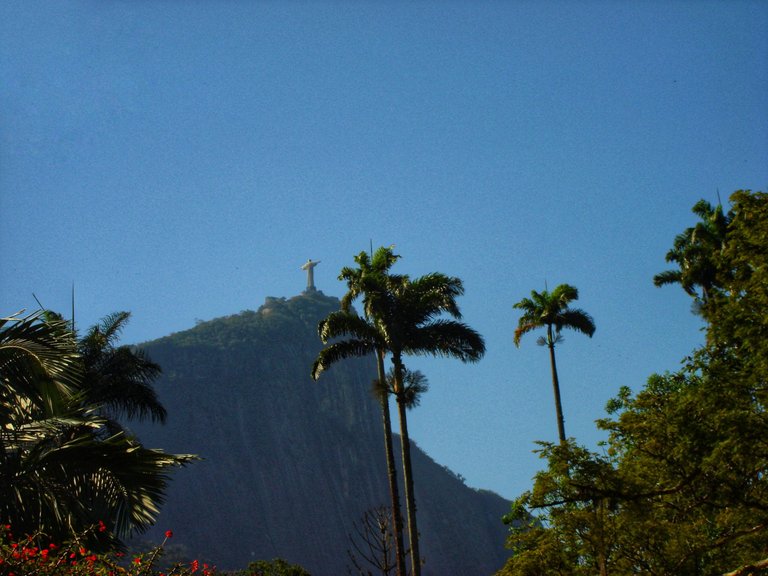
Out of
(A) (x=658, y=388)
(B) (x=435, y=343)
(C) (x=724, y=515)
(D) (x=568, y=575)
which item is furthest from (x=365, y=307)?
(C) (x=724, y=515)

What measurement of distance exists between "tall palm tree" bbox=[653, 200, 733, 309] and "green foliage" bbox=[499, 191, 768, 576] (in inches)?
687

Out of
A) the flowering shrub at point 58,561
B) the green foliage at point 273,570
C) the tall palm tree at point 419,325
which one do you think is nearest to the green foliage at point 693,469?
the flowering shrub at point 58,561

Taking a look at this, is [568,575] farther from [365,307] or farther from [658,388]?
[365,307]

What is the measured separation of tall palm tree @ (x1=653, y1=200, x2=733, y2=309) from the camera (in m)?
34.3

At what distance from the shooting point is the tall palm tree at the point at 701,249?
34281 millimetres

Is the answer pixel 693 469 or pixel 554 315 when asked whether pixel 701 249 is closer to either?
pixel 554 315

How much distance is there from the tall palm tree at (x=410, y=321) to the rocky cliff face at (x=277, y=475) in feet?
352

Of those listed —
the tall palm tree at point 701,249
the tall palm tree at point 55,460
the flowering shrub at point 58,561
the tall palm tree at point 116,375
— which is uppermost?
the tall palm tree at point 701,249

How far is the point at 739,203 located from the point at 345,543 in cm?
14415

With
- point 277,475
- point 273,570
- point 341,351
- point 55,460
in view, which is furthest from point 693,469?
point 277,475

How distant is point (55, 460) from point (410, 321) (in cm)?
1894

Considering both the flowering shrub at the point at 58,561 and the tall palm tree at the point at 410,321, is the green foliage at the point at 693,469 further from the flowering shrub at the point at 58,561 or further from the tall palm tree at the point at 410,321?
the tall palm tree at the point at 410,321

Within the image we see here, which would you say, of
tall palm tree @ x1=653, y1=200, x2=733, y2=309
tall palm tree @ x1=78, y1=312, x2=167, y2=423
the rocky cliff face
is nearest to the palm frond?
tall palm tree @ x1=78, y1=312, x2=167, y2=423

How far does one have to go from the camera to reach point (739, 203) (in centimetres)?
1659
